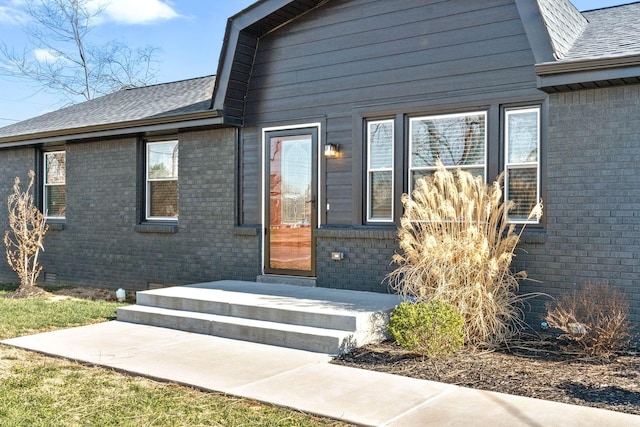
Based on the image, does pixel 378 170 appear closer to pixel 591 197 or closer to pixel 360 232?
pixel 360 232

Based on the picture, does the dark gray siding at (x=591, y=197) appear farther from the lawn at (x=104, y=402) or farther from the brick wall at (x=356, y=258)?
the lawn at (x=104, y=402)

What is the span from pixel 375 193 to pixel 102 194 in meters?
5.41

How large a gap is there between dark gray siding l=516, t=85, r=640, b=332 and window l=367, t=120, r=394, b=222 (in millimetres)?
1881

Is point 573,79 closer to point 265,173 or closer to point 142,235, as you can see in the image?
point 265,173

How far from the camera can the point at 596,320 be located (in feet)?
19.7

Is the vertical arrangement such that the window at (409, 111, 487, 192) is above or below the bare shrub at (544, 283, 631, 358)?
above

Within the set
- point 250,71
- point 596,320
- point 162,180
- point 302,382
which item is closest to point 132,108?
point 162,180

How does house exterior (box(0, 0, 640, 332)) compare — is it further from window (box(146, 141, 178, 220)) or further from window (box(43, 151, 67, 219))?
window (box(43, 151, 67, 219))

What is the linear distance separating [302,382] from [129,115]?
702cm

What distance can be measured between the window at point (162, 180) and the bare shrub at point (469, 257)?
4.83 meters

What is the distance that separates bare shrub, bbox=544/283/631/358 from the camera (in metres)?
5.60

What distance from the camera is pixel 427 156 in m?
7.49

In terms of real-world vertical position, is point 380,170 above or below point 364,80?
below

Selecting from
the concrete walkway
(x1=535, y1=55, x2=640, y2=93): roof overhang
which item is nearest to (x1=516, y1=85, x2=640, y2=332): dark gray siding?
(x1=535, y1=55, x2=640, y2=93): roof overhang
